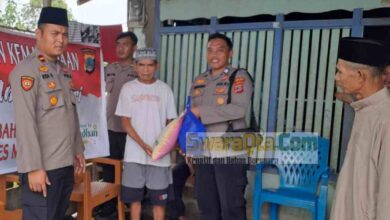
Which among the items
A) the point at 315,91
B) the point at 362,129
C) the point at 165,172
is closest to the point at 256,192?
the point at 165,172

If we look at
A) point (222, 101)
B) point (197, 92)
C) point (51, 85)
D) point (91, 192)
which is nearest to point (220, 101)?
point (222, 101)

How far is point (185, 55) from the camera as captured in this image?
420 cm

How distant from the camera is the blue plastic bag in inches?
115

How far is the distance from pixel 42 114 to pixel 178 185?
174 cm

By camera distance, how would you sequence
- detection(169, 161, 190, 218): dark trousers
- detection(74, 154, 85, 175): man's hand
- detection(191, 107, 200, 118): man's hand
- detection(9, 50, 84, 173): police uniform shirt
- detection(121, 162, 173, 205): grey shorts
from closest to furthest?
detection(9, 50, 84, 173): police uniform shirt < detection(74, 154, 85, 175): man's hand < detection(191, 107, 200, 118): man's hand < detection(121, 162, 173, 205): grey shorts < detection(169, 161, 190, 218): dark trousers

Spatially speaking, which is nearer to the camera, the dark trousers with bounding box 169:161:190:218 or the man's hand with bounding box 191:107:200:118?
the man's hand with bounding box 191:107:200:118

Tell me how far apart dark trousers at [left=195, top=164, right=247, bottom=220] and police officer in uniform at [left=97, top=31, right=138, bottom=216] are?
1.04m

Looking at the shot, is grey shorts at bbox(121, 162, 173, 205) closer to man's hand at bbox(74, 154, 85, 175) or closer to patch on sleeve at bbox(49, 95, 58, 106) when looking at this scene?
man's hand at bbox(74, 154, 85, 175)

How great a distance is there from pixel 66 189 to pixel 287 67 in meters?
2.35

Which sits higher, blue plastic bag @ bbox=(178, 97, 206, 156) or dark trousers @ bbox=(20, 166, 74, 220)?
blue plastic bag @ bbox=(178, 97, 206, 156)

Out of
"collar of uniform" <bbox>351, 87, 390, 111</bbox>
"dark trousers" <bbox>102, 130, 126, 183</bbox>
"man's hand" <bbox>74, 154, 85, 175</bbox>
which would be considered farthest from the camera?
"dark trousers" <bbox>102, 130, 126, 183</bbox>

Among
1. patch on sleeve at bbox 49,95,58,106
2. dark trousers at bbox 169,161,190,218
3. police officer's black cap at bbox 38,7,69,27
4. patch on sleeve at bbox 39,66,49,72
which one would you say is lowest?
dark trousers at bbox 169,161,190,218

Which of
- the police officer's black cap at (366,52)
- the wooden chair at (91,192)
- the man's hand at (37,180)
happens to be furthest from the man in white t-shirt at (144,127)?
the police officer's black cap at (366,52)

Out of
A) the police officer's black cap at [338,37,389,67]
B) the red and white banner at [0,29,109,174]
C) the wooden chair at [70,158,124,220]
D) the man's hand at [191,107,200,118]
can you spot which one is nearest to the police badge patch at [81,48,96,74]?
the red and white banner at [0,29,109,174]
